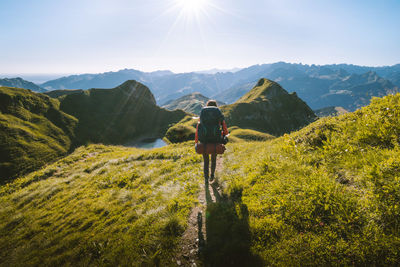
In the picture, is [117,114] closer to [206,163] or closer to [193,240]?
[206,163]

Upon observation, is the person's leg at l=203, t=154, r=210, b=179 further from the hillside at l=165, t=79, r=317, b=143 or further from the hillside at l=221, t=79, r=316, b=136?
the hillside at l=221, t=79, r=316, b=136

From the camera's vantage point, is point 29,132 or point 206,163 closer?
point 206,163

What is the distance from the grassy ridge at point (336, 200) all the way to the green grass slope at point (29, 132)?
70.9 meters

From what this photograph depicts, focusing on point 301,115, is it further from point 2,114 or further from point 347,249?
point 2,114

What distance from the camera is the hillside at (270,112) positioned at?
376 ft

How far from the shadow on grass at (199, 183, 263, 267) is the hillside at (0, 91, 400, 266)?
27 millimetres

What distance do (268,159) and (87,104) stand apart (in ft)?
473

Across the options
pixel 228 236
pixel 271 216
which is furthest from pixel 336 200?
pixel 228 236

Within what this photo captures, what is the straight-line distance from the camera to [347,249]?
3477 mm

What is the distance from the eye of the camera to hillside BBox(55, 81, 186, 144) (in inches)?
4085

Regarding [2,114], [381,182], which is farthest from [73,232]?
[2,114]

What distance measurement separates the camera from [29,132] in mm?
67625

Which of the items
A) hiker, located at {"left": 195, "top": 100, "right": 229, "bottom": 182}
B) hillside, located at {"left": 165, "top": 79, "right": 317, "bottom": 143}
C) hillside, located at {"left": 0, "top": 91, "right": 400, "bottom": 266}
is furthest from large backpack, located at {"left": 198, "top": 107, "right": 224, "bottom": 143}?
hillside, located at {"left": 165, "top": 79, "right": 317, "bottom": 143}

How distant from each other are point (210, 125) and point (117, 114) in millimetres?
137290
